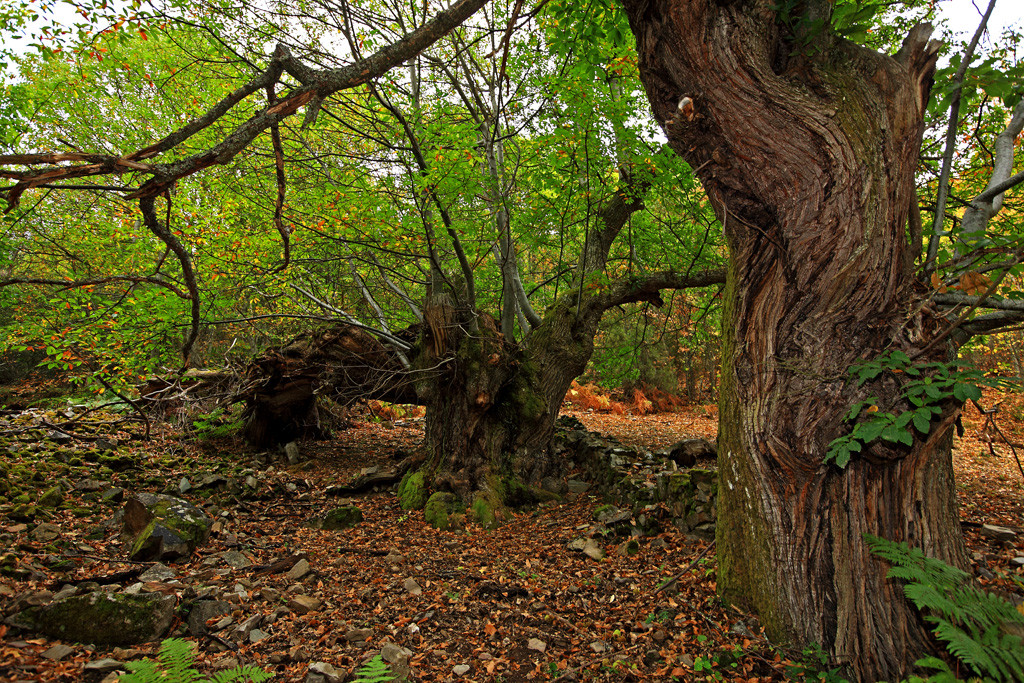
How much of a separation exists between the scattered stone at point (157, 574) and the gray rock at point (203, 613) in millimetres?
716

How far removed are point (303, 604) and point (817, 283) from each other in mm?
4180

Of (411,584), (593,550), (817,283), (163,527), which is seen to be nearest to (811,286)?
(817,283)

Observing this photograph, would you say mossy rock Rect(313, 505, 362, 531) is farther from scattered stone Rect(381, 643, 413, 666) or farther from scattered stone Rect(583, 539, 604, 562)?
scattered stone Rect(583, 539, 604, 562)

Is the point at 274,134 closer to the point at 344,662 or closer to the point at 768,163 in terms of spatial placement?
the point at 768,163

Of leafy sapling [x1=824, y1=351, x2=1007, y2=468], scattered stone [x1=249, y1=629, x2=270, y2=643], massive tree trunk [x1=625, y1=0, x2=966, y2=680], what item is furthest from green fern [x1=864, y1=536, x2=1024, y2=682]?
scattered stone [x1=249, y1=629, x2=270, y2=643]

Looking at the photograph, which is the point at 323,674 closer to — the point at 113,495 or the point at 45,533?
the point at 45,533

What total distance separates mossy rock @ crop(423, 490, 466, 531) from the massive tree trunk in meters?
3.49

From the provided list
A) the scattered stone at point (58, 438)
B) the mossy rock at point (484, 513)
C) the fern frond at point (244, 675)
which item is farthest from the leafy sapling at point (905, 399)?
the scattered stone at point (58, 438)

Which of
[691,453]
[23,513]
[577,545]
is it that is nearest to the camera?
[23,513]

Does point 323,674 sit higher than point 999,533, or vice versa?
point 999,533

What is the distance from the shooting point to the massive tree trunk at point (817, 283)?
2678 mm

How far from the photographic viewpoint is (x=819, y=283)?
2805 millimetres

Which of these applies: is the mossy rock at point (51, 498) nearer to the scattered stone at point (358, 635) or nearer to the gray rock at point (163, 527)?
the gray rock at point (163, 527)

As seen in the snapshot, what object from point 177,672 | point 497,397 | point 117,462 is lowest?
point 177,672
